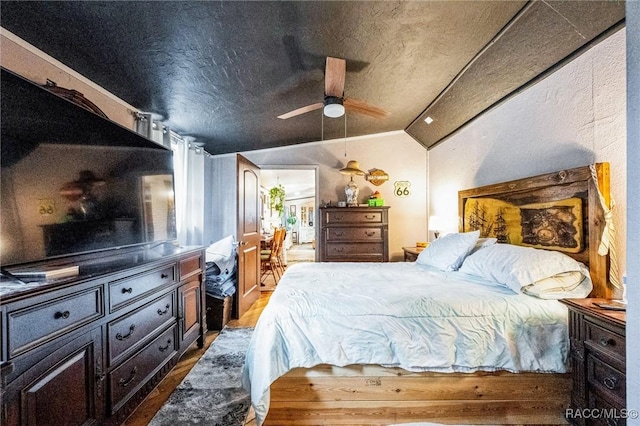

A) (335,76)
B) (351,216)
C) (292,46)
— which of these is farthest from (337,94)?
(351,216)

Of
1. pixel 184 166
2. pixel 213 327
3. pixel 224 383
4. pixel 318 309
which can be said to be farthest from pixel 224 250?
pixel 318 309

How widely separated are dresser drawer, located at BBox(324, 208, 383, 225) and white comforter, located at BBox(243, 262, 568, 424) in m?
2.37

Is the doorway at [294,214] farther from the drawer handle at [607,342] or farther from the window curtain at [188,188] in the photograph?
the drawer handle at [607,342]

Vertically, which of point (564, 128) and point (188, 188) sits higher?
point (564, 128)

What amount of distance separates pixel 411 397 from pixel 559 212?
1607 mm

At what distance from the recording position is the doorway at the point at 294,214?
756 centimetres

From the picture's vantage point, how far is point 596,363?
1.33 metres

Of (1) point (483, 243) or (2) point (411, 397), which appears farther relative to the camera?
(1) point (483, 243)

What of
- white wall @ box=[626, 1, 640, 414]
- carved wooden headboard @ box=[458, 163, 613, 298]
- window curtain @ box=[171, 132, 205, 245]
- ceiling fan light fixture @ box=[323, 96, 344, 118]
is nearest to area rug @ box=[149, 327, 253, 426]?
window curtain @ box=[171, 132, 205, 245]

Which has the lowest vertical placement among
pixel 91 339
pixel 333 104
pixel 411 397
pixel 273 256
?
pixel 411 397

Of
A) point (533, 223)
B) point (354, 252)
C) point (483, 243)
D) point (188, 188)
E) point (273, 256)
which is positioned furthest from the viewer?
point (273, 256)

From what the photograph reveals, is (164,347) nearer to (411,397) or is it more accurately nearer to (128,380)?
(128,380)

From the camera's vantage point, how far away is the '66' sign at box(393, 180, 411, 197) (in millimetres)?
4465

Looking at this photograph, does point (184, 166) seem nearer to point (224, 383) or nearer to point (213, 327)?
point (213, 327)
